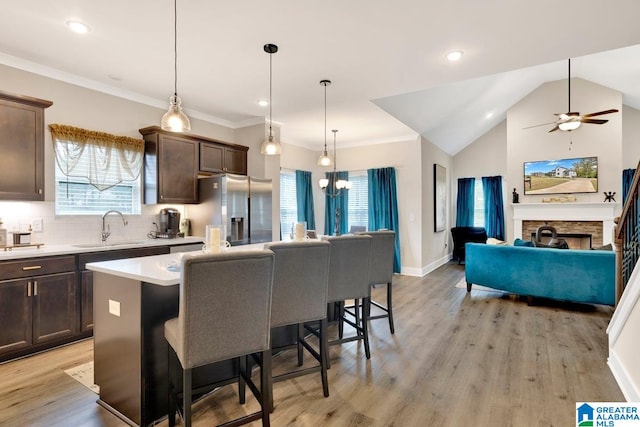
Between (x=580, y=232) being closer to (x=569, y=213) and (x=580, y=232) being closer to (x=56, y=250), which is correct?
(x=569, y=213)

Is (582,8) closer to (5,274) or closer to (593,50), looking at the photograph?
(593,50)

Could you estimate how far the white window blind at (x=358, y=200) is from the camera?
7.18 m

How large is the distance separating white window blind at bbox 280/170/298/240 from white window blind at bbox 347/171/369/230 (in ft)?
4.25

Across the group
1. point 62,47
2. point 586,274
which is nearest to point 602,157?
point 586,274

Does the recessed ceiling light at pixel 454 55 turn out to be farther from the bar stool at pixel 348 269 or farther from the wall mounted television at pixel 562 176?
the wall mounted television at pixel 562 176

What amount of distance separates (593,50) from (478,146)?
6.02 m

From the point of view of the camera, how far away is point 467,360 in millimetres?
2836

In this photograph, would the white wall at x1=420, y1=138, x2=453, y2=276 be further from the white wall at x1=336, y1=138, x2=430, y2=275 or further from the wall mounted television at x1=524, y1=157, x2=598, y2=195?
the wall mounted television at x1=524, y1=157, x2=598, y2=195

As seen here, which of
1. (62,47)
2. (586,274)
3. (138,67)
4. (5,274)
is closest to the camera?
(5,274)

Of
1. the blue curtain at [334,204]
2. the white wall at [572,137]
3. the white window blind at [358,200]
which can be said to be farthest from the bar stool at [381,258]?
the white wall at [572,137]

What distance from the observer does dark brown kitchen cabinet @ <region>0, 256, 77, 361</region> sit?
2.77 m

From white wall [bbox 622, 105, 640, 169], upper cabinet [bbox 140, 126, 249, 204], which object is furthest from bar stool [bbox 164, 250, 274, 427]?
white wall [bbox 622, 105, 640, 169]

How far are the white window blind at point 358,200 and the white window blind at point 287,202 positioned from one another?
1.30 metres

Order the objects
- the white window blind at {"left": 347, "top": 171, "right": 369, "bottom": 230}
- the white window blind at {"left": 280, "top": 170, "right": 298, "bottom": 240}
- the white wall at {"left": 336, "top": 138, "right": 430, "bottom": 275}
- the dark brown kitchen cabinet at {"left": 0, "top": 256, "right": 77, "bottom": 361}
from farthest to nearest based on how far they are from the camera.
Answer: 1. the white window blind at {"left": 347, "top": 171, "right": 369, "bottom": 230}
2. the white window blind at {"left": 280, "top": 170, "right": 298, "bottom": 240}
3. the white wall at {"left": 336, "top": 138, "right": 430, "bottom": 275}
4. the dark brown kitchen cabinet at {"left": 0, "top": 256, "right": 77, "bottom": 361}
